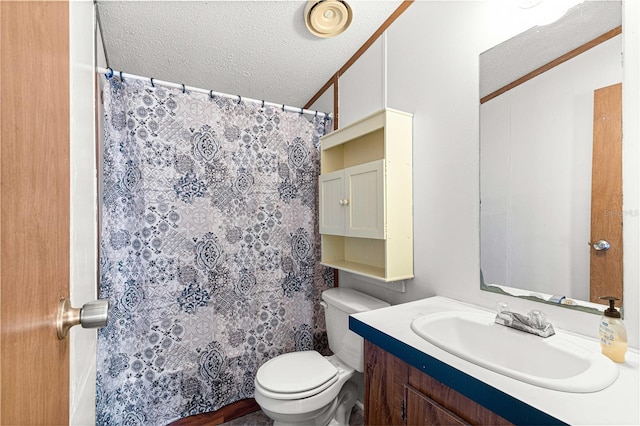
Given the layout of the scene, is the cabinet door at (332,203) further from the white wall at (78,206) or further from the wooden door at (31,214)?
the wooden door at (31,214)

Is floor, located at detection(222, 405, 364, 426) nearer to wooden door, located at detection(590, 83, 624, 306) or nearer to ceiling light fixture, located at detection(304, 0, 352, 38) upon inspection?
wooden door, located at detection(590, 83, 624, 306)

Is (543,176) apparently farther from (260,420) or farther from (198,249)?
(260,420)

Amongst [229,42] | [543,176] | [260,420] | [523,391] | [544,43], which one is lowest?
[260,420]

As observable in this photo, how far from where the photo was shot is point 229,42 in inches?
64.8

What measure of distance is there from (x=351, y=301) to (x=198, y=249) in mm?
919

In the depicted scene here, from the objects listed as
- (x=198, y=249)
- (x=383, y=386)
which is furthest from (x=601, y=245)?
(x=198, y=249)

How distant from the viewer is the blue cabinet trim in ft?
1.94

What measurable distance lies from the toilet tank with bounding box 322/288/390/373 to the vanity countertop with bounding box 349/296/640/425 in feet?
1.91

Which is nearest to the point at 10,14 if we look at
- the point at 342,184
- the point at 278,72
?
the point at 342,184

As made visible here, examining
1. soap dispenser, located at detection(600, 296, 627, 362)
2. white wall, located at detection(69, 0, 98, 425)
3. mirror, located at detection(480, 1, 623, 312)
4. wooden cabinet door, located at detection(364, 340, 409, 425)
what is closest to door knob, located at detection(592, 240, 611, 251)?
mirror, located at detection(480, 1, 623, 312)

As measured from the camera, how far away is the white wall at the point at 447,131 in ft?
3.84

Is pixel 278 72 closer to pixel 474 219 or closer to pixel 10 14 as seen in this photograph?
pixel 474 219

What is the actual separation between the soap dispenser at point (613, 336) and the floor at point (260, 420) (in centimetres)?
133

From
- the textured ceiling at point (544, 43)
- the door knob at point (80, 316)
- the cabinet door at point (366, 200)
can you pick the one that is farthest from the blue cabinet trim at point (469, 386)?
the textured ceiling at point (544, 43)
